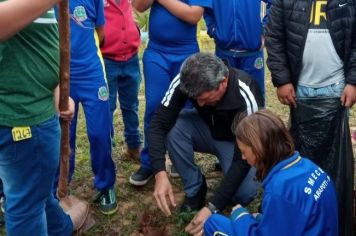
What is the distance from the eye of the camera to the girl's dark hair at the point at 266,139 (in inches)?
84.7

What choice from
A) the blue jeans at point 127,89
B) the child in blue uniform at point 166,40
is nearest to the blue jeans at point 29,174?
the child in blue uniform at point 166,40

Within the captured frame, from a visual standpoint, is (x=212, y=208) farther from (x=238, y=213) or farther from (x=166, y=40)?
(x=166, y=40)

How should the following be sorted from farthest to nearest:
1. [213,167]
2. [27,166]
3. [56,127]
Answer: [213,167], [56,127], [27,166]

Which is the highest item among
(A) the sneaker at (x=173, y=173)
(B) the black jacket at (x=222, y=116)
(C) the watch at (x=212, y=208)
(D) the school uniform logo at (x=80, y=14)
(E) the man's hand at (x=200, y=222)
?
(D) the school uniform logo at (x=80, y=14)

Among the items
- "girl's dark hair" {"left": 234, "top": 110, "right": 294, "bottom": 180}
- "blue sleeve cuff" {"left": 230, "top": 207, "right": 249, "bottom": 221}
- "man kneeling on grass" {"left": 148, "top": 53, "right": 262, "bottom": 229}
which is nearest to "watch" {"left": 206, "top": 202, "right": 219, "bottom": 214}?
"man kneeling on grass" {"left": 148, "top": 53, "right": 262, "bottom": 229}

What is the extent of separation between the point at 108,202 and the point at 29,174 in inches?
52.4

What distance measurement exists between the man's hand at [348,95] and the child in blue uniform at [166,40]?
3.79 ft

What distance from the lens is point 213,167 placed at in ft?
13.2

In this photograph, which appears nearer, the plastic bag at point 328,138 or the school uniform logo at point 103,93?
the plastic bag at point 328,138

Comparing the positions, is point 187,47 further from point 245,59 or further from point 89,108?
point 89,108

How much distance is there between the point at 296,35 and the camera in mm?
2975

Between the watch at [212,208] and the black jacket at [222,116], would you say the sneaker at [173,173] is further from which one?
the watch at [212,208]

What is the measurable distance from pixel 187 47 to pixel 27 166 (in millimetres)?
1771

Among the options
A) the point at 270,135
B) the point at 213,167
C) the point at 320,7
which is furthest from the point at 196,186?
the point at 320,7
